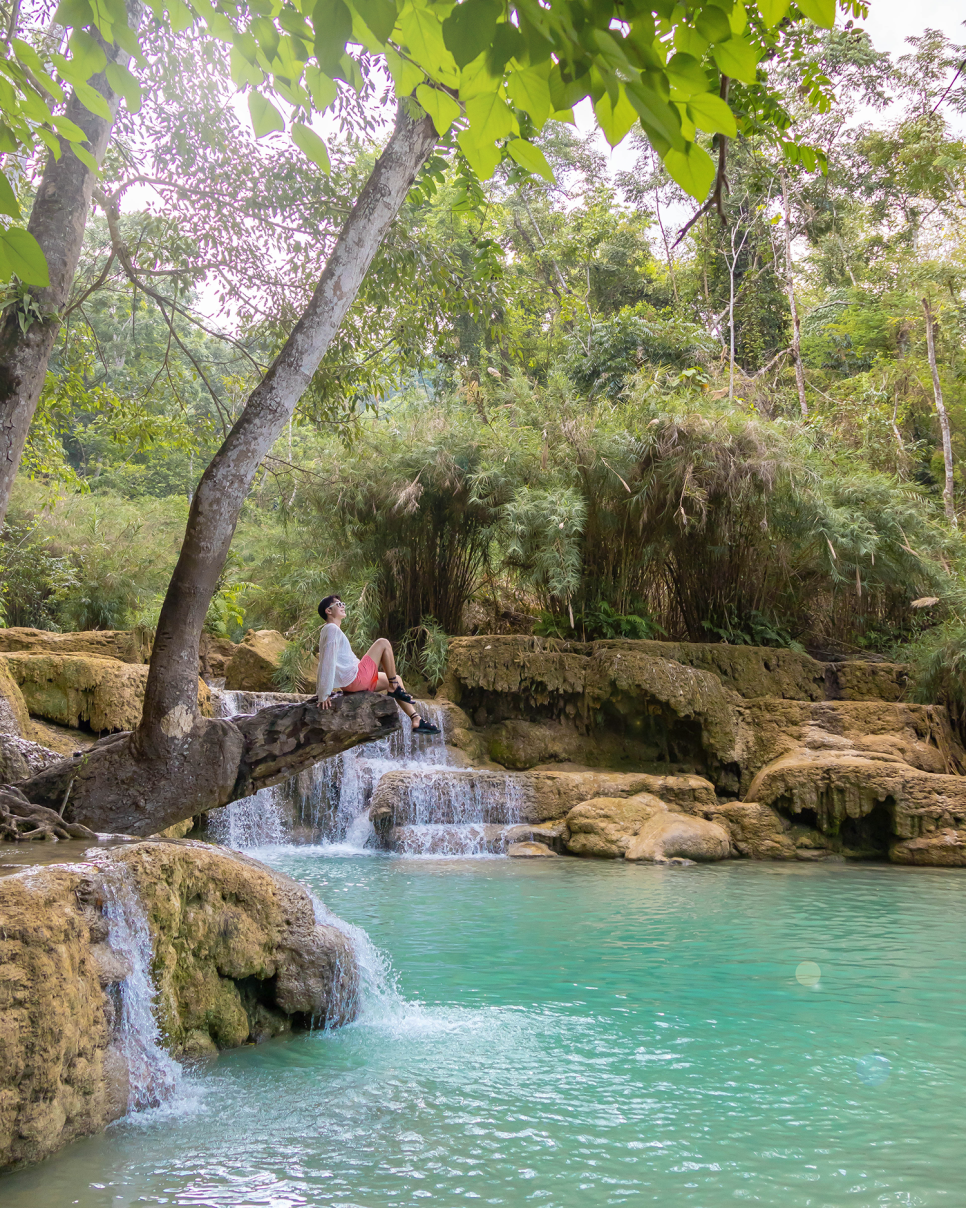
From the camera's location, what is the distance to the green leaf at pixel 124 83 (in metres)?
1.91

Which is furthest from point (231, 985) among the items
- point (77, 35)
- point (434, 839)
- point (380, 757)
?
point (380, 757)

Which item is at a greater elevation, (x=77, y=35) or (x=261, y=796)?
(x=77, y=35)

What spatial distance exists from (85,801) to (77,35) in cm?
406

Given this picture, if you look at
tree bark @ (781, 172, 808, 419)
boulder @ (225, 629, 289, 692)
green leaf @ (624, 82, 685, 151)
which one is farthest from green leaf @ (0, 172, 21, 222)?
tree bark @ (781, 172, 808, 419)

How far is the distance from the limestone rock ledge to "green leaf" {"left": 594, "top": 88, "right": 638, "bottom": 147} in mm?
2900

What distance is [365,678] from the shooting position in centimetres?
610

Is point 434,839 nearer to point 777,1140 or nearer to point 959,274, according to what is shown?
point 777,1140

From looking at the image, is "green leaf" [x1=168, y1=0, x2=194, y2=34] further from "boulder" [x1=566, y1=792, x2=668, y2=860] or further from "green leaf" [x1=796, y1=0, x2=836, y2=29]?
"boulder" [x1=566, y1=792, x2=668, y2=860]

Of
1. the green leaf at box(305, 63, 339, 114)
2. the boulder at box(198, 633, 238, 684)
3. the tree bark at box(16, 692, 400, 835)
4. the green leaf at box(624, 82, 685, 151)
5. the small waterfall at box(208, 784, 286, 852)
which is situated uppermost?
the boulder at box(198, 633, 238, 684)

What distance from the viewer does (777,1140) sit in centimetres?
318

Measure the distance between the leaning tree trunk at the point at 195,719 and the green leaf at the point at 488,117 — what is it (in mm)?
3688

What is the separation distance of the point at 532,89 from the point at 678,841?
28.7ft

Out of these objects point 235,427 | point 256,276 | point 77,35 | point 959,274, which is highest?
point 959,274

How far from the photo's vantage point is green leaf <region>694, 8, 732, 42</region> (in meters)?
1.46
